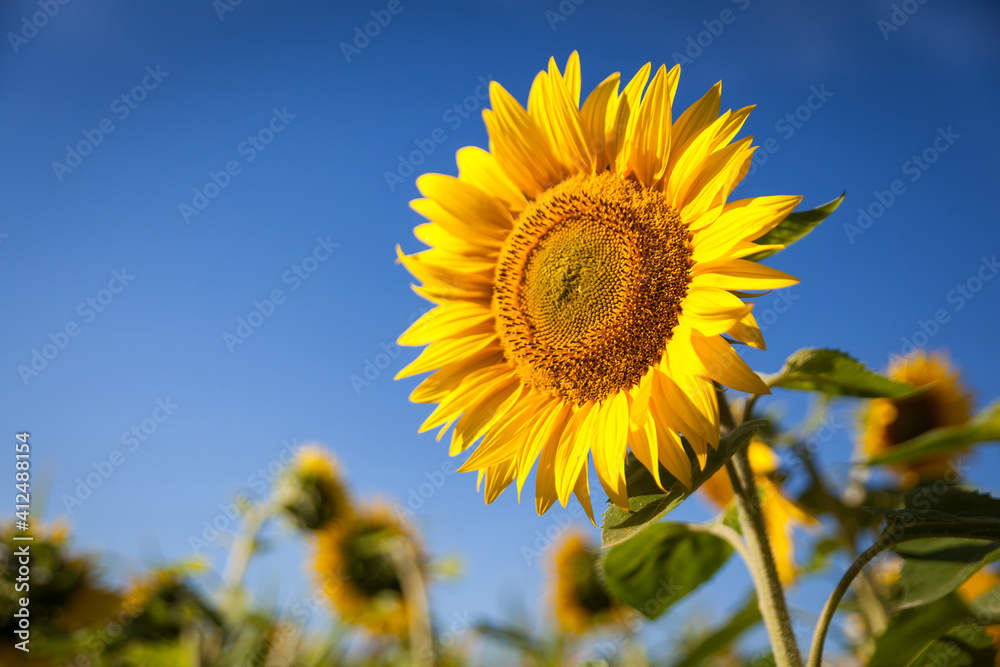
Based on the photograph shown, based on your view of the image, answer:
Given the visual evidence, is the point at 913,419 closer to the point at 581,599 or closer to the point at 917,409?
the point at 917,409

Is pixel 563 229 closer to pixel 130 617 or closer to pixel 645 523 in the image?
pixel 645 523

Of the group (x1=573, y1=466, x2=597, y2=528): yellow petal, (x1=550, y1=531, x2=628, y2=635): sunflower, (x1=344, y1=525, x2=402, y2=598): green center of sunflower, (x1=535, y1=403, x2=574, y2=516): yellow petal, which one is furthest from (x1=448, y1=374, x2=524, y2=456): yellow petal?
(x1=344, y1=525, x2=402, y2=598): green center of sunflower

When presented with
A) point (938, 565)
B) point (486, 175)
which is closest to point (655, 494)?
point (938, 565)

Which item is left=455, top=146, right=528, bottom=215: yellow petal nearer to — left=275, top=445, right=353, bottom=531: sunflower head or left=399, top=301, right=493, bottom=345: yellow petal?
left=399, top=301, right=493, bottom=345: yellow petal

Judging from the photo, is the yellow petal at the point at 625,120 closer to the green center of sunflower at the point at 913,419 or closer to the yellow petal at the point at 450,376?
the yellow petal at the point at 450,376

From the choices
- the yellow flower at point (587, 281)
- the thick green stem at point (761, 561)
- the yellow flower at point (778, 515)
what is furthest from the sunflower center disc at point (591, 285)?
the yellow flower at point (778, 515)

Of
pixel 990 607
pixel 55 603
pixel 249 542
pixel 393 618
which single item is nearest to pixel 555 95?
pixel 990 607
